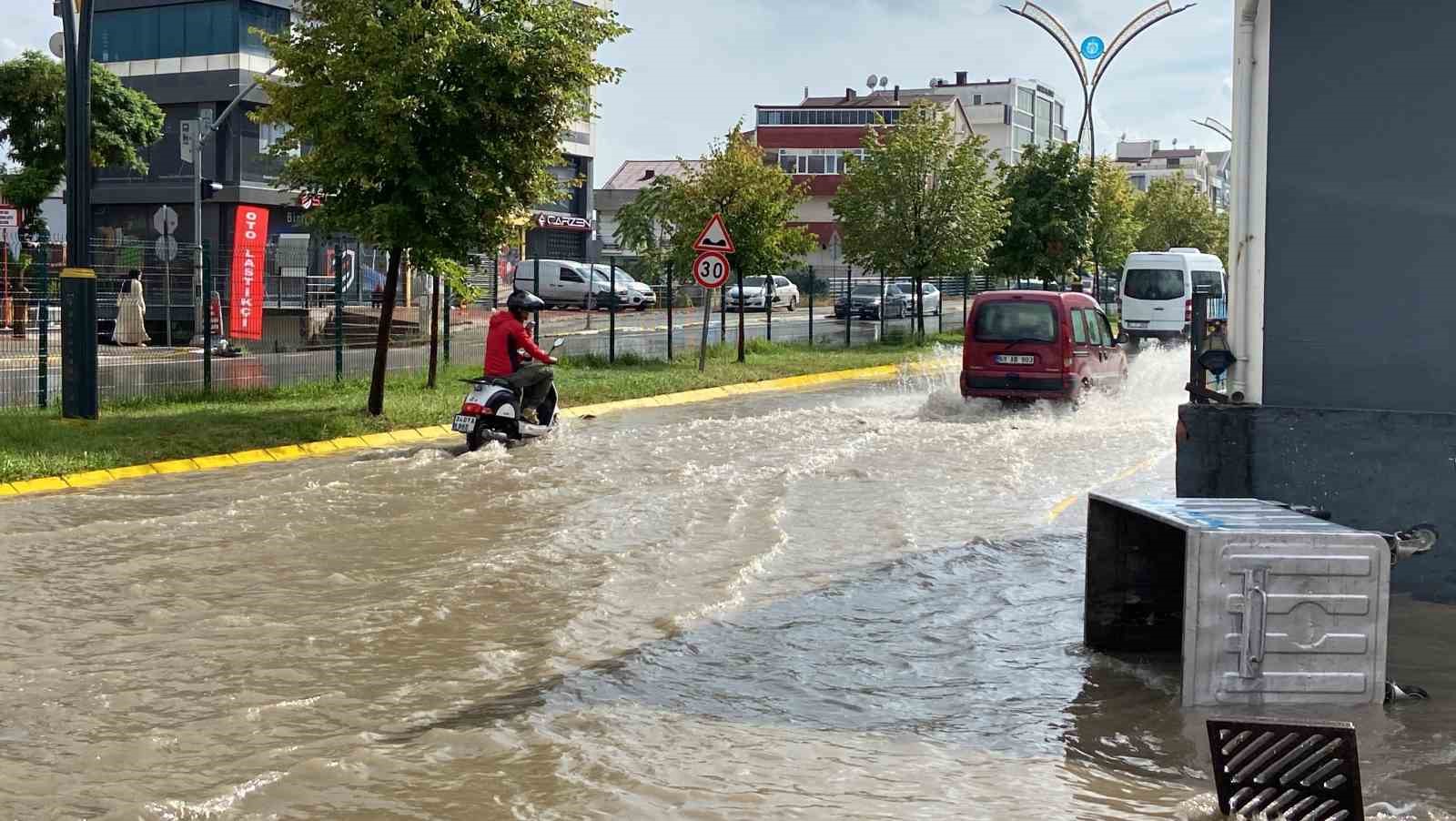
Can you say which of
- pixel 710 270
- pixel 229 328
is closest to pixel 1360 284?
pixel 229 328

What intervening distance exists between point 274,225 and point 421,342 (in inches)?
1186

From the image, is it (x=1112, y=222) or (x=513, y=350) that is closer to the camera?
(x=513, y=350)

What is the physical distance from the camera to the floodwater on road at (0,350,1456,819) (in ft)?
19.3

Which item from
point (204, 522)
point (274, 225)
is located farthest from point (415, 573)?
point (274, 225)

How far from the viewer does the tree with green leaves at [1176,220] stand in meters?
71.9

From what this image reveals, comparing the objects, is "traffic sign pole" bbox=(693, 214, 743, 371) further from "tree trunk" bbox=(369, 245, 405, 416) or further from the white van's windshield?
the white van's windshield

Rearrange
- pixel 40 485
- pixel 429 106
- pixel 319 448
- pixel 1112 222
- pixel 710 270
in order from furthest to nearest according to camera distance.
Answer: pixel 1112 222 → pixel 710 270 → pixel 429 106 → pixel 319 448 → pixel 40 485

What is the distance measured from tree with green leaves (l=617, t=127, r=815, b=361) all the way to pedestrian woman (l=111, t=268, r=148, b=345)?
11244 mm

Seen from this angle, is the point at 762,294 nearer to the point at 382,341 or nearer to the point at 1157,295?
the point at 1157,295

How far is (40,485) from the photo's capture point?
13.0m

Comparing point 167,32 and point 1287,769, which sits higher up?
point 167,32

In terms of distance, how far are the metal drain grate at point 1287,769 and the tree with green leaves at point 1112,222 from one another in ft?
168

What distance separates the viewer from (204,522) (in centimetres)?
1150

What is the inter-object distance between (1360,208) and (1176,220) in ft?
216
